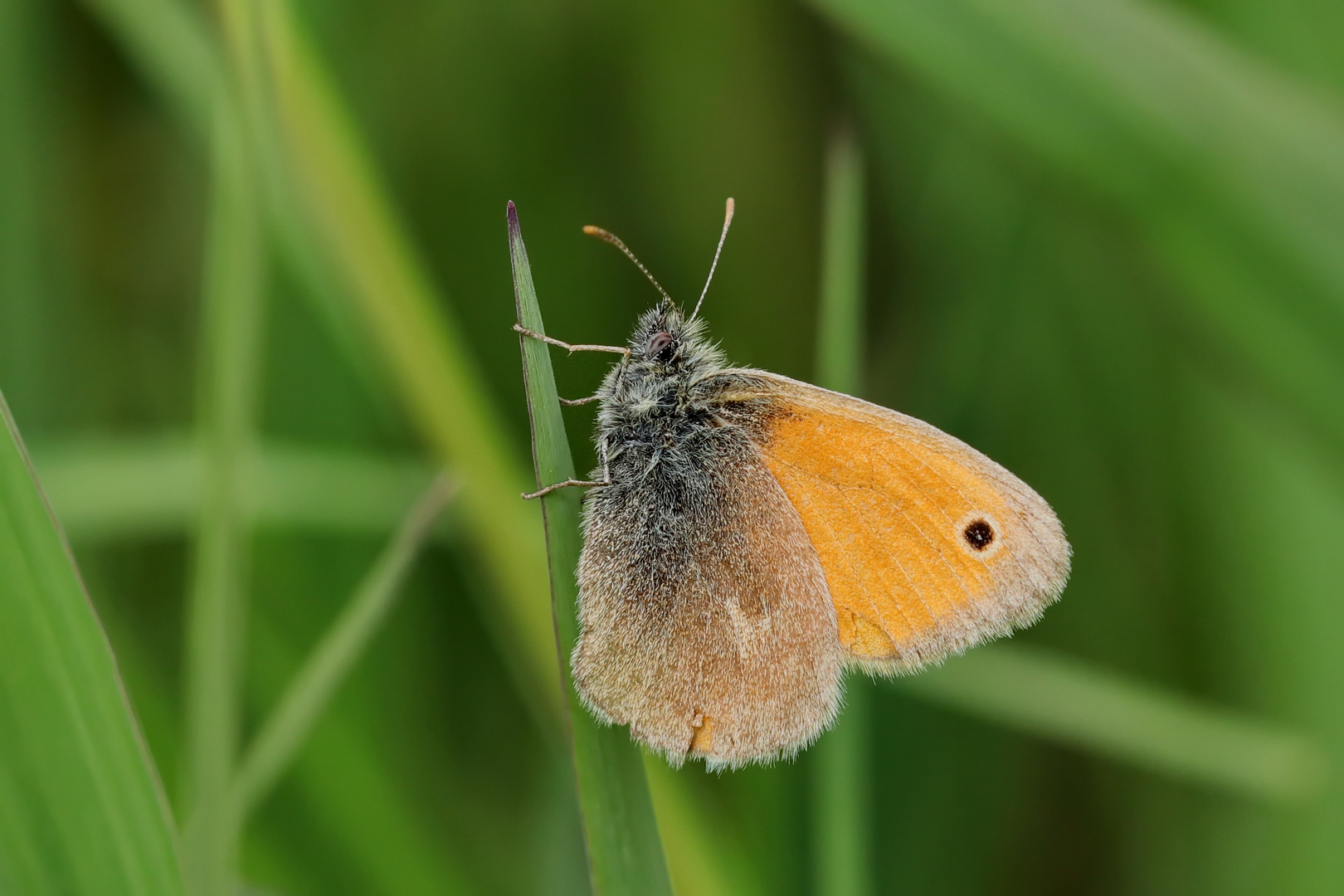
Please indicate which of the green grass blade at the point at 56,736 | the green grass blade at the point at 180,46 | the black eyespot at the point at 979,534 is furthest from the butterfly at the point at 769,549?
the green grass blade at the point at 180,46

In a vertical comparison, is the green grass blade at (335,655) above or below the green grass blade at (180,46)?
below

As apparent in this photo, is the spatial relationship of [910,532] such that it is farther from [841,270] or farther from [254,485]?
[254,485]

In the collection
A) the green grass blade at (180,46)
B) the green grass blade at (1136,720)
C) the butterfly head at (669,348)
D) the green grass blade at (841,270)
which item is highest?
the green grass blade at (180,46)

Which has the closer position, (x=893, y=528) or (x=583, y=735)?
(x=583, y=735)

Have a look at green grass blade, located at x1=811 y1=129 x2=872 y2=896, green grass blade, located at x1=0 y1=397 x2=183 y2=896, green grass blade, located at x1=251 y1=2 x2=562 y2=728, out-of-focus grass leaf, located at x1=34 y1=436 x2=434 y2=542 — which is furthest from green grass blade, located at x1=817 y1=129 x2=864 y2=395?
green grass blade, located at x1=0 y1=397 x2=183 y2=896

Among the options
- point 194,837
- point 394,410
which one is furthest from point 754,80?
point 194,837

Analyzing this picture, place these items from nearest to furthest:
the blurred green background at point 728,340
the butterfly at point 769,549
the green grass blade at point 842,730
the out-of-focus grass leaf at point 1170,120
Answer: the out-of-focus grass leaf at point 1170,120
the blurred green background at point 728,340
the green grass blade at point 842,730
the butterfly at point 769,549

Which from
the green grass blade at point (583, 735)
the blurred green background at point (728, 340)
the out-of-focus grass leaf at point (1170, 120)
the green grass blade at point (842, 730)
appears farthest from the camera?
the green grass blade at point (842, 730)

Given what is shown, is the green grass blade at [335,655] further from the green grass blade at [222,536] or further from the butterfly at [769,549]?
the butterfly at [769,549]

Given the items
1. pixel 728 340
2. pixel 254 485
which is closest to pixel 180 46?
pixel 254 485
